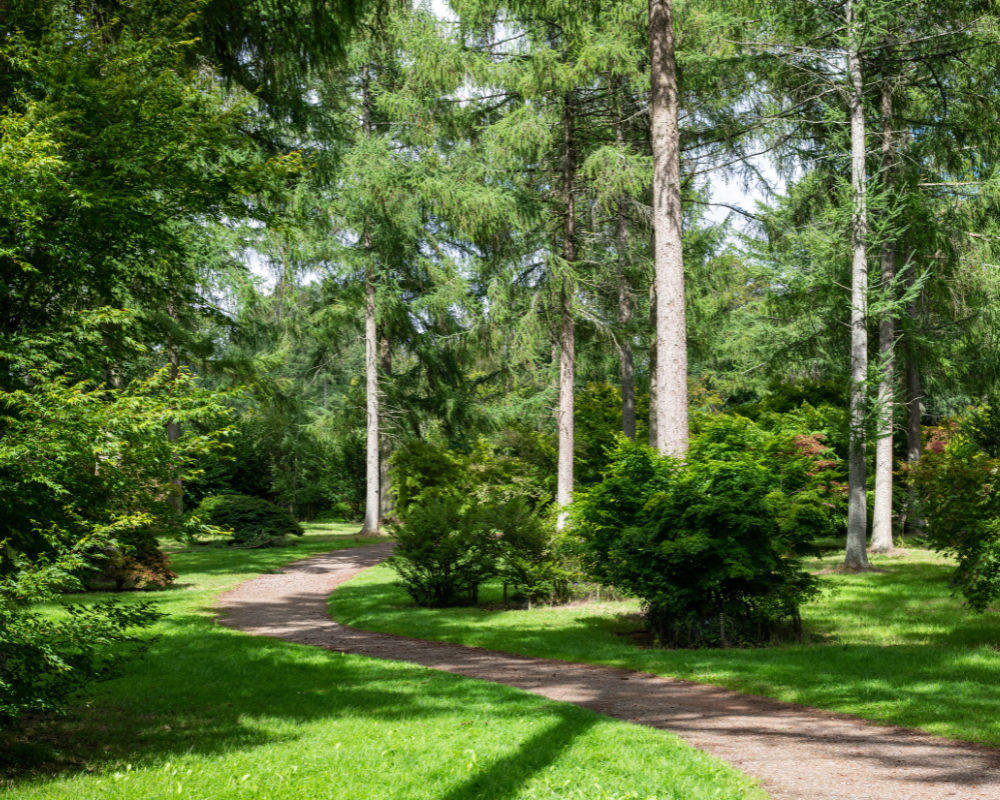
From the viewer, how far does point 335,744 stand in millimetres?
5535

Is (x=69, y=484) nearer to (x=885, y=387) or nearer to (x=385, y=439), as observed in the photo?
(x=885, y=387)

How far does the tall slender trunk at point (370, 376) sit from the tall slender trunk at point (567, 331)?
406 inches

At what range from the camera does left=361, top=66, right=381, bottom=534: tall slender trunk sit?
2541 centimetres

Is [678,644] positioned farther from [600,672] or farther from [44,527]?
[44,527]

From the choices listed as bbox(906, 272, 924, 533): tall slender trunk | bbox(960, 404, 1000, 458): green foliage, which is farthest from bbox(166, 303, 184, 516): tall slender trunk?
bbox(960, 404, 1000, 458): green foliage

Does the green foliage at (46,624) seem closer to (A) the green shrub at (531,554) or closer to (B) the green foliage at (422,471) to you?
(A) the green shrub at (531,554)

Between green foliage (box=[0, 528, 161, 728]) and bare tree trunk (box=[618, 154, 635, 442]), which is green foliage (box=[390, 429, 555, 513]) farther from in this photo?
green foliage (box=[0, 528, 161, 728])

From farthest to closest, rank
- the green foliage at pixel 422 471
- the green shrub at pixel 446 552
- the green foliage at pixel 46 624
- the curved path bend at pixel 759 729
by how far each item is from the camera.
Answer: the green foliage at pixel 422 471 → the green shrub at pixel 446 552 → the curved path bend at pixel 759 729 → the green foliage at pixel 46 624

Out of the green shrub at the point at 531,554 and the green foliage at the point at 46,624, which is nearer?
the green foliage at the point at 46,624

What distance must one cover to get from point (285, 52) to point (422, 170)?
1334cm

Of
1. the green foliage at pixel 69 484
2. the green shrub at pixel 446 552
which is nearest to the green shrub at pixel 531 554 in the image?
the green shrub at pixel 446 552

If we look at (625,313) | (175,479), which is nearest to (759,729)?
(175,479)

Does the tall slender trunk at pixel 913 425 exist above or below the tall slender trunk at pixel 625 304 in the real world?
below

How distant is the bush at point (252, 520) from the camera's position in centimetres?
2272
